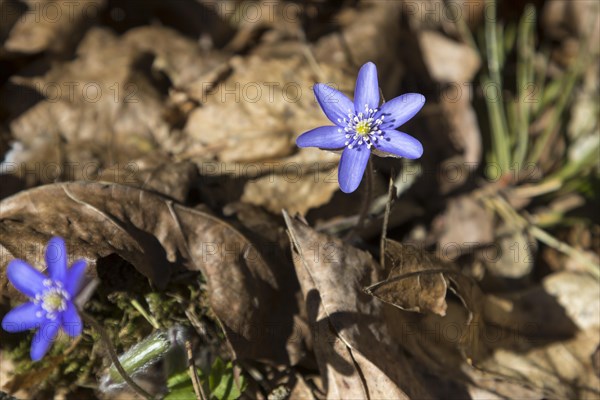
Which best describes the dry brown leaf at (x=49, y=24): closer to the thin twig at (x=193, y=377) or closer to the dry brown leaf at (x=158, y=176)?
the dry brown leaf at (x=158, y=176)

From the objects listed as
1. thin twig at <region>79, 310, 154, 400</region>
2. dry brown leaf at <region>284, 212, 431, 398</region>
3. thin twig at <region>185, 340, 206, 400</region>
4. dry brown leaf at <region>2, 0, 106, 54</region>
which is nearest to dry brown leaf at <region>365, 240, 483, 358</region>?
dry brown leaf at <region>284, 212, 431, 398</region>

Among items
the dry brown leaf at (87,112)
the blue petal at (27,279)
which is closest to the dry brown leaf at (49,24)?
the dry brown leaf at (87,112)

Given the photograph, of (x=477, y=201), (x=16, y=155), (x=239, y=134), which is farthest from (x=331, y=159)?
(x=16, y=155)

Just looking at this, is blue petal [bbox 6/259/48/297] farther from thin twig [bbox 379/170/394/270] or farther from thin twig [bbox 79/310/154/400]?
thin twig [bbox 379/170/394/270]

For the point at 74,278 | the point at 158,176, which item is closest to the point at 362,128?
the point at 158,176

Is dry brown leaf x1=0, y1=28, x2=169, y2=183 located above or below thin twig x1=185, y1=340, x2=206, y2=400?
above

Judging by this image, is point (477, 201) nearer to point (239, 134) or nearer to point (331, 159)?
point (331, 159)

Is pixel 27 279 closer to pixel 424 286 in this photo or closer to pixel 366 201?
pixel 366 201
